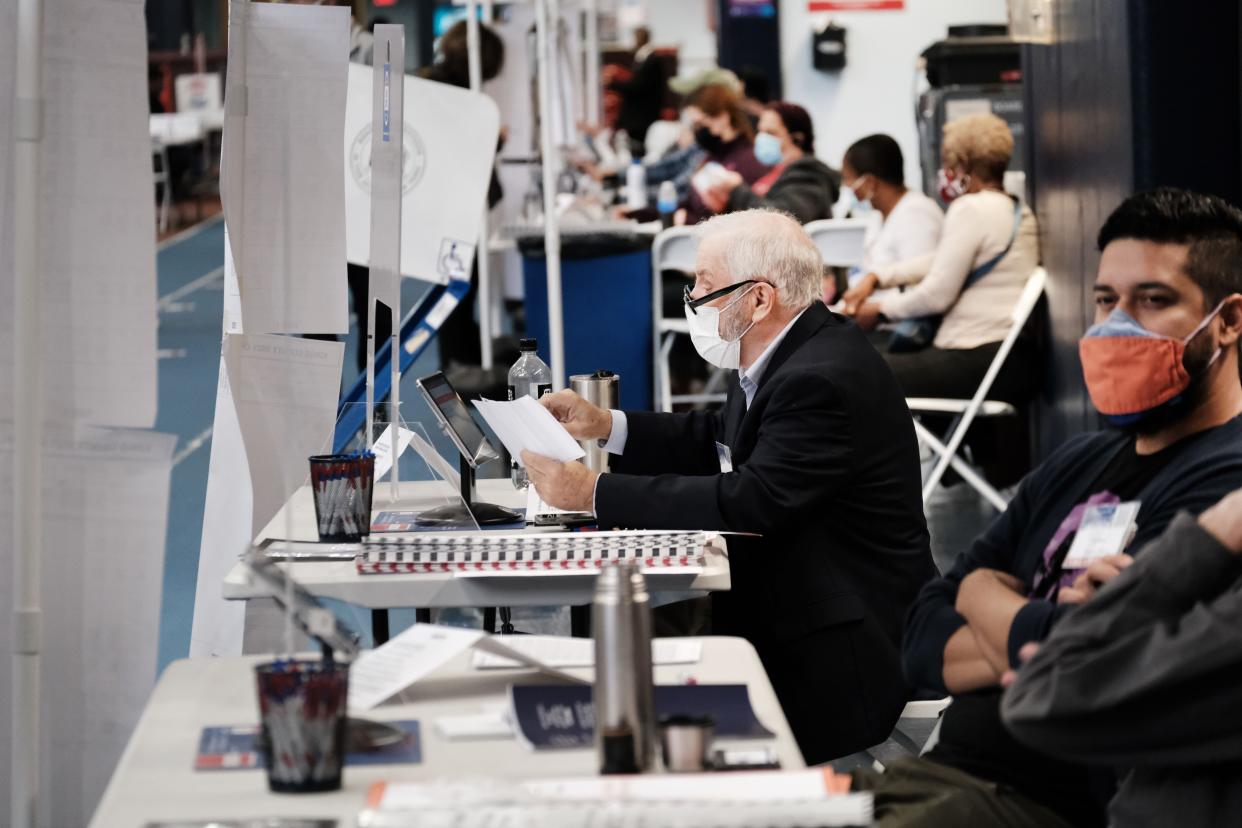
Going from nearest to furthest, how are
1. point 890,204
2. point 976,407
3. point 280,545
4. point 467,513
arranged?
1. point 280,545
2. point 467,513
3. point 976,407
4. point 890,204

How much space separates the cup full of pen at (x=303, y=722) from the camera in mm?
1624

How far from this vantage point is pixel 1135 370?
6.98ft

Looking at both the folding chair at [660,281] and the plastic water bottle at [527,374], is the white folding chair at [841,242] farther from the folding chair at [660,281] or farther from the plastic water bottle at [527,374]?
the plastic water bottle at [527,374]

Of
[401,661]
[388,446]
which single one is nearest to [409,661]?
[401,661]

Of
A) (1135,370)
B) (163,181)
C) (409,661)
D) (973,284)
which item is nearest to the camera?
(409,661)

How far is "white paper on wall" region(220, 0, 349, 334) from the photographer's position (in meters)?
3.23

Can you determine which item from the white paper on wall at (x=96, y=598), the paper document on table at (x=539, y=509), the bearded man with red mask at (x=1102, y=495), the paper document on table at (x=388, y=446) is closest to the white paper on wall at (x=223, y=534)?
the paper document on table at (x=388, y=446)

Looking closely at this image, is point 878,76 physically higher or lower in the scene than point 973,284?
higher

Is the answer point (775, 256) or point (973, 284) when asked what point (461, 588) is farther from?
point (973, 284)

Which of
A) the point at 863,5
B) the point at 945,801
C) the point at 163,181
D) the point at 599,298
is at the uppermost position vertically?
the point at 863,5

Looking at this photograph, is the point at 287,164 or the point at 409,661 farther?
the point at 287,164

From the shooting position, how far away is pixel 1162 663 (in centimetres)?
168

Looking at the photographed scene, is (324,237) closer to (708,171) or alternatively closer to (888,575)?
(888,575)

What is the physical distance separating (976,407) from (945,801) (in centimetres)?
362
